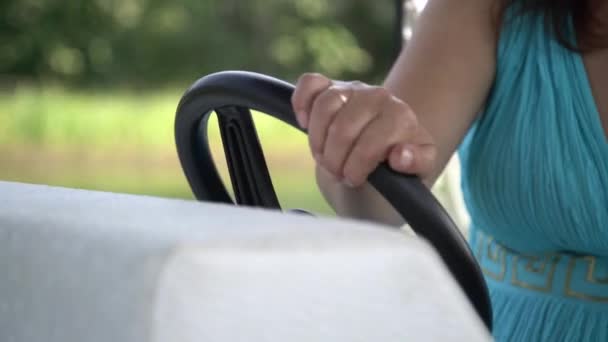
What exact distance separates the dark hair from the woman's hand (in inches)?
12.1

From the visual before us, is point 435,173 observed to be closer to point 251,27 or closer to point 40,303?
point 40,303

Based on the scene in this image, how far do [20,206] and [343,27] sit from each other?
8.44 metres

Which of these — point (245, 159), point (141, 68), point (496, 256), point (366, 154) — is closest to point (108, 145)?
point (141, 68)

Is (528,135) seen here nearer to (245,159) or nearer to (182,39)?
(245,159)

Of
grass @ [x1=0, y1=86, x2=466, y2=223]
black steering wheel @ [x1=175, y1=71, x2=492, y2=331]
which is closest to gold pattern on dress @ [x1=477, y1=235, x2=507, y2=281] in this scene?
black steering wheel @ [x1=175, y1=71, x2=492, y2=331]

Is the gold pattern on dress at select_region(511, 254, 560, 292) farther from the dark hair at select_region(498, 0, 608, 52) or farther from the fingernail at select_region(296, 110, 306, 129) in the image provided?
the fingernail at select_region(296, 110, 306, 129)

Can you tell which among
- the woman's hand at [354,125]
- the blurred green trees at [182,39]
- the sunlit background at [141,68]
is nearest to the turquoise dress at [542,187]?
the woman's hand at [354,125]

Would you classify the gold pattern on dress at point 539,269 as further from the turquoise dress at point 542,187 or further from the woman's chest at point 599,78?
the woman's chest at point 599,78

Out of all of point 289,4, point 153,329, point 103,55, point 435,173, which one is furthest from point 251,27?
point 153,329

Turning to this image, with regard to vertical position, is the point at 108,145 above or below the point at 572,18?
below

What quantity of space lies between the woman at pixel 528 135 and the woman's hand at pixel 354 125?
18 centimetres

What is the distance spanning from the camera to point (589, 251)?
2.56 feet

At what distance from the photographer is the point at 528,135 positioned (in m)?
0.79

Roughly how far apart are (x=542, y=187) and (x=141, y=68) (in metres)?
7.36
